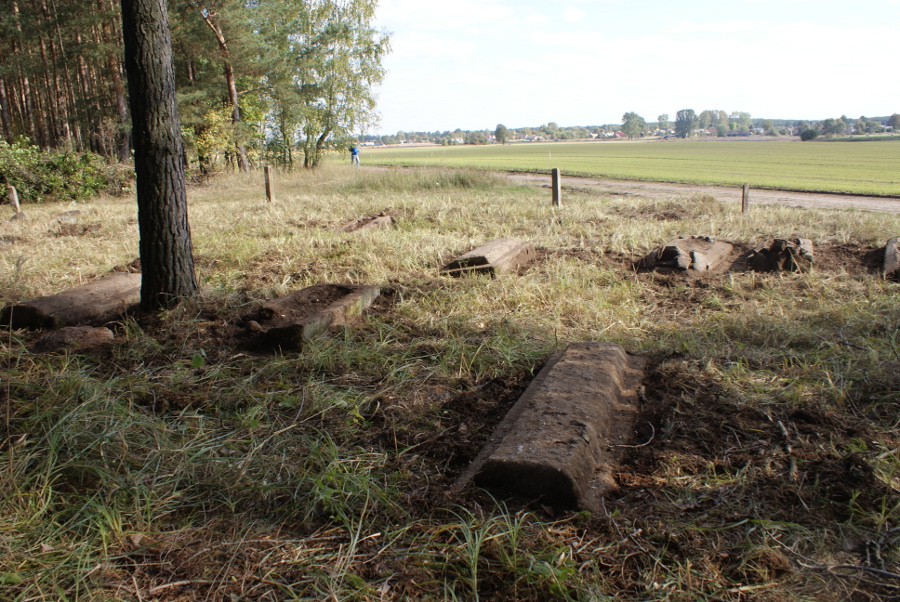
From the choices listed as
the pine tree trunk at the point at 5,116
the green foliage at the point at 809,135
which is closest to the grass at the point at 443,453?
the pine tree trunk at the point at 5,116

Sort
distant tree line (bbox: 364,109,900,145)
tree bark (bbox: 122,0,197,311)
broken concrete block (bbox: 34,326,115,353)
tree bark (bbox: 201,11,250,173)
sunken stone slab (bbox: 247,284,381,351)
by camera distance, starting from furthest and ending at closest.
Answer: distant tree line (bbox: 364,109,900,145), tree bark (bbox: 201,11,250,173), tree bark (bbox: 122,0,197,311), sunken stone slab (bbox: 247,284,381,351), broken concrete block (bbox: 34,326,115,353)

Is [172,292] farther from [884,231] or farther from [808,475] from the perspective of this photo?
[884,231]

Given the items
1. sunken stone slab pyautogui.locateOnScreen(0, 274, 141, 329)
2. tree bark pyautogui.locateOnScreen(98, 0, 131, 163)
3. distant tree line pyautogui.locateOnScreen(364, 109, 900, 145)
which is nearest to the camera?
sunken stone slab pyautogui.locateOnScreen(0, 274, 141, 329)

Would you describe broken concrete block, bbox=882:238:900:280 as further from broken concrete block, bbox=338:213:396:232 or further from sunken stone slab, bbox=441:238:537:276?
broken concrete block, bbox=338:213:396:232

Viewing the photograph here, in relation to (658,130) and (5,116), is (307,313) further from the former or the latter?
(658,130)

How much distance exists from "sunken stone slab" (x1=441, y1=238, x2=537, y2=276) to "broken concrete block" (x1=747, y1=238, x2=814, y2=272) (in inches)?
104

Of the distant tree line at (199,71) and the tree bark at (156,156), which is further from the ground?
the distant tree line at (199,71)

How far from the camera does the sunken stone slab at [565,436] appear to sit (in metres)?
2.51

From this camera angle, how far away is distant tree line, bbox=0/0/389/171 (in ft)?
69.5

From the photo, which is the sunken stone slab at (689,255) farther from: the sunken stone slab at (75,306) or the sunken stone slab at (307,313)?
the sunken stone slab at (75,306)

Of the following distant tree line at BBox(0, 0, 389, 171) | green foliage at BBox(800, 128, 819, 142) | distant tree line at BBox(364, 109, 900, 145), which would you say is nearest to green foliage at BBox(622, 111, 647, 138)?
distant tree line at BBox(364, 109, 900, 145)

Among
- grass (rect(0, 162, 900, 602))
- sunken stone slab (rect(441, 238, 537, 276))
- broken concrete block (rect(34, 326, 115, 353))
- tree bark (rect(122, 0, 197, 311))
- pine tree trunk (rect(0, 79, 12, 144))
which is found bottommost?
→ grass (rect(0, 162, 900, 602))

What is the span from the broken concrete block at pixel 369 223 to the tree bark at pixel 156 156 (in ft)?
15.9

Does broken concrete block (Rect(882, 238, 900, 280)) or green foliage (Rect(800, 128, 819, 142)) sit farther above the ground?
green foliage (Rect(800, 128, 819, 142))
